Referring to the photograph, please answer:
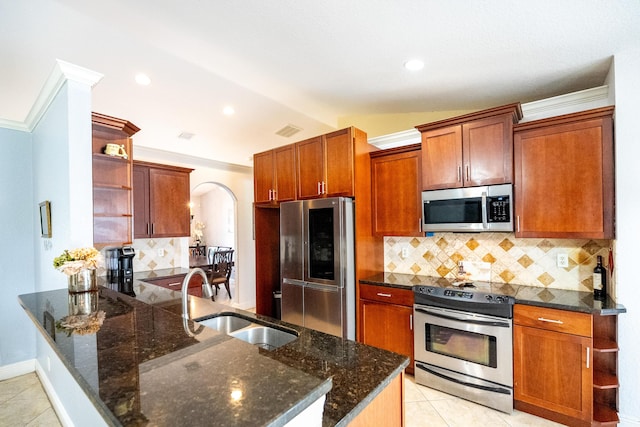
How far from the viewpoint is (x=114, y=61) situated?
294cm

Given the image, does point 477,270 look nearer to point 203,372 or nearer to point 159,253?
point 203,372

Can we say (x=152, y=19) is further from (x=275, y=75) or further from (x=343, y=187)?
(x=343, y=187)

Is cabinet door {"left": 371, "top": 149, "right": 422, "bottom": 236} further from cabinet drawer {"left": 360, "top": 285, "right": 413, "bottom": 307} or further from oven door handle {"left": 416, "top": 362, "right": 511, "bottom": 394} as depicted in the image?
oven door handle {"left": 416, "top": 362, "right": 511, "bottom": 394}

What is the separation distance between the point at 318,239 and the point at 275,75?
5.82ft

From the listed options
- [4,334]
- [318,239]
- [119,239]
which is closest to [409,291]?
[318,239]

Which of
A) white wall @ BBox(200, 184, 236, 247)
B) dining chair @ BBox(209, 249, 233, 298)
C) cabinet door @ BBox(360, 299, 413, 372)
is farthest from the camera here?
white wall @ BBox(200, 184, 236, 247)

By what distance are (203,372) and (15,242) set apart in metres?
3.70

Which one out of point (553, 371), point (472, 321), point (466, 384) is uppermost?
point (472, 321)

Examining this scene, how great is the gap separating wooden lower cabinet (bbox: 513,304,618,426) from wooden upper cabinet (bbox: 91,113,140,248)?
142 inches

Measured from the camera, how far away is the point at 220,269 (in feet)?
20.3

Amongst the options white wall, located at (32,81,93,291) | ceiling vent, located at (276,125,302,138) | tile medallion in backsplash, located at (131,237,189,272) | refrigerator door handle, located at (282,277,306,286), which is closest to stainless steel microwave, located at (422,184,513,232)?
refrigerator door handle, located at (282,277,306,286)

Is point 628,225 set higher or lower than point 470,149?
lower

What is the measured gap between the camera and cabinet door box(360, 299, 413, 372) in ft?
9.24

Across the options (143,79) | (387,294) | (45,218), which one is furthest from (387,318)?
(143,79)
